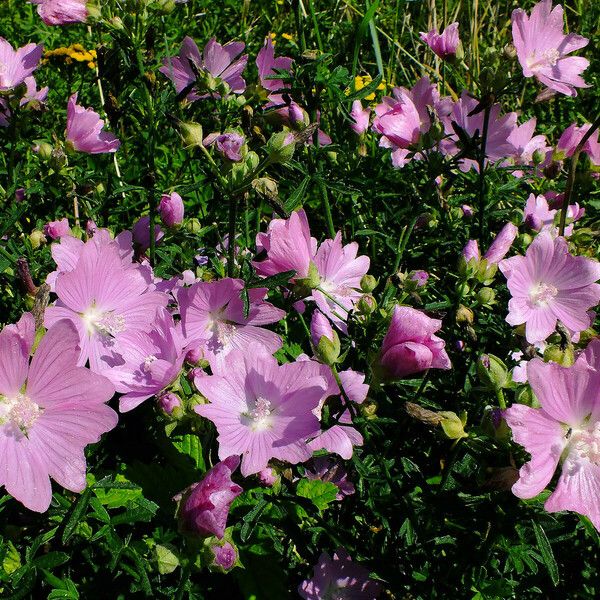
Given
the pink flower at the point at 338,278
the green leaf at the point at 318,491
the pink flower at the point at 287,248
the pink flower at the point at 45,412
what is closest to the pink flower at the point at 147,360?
the pink flower at the point at 45,412

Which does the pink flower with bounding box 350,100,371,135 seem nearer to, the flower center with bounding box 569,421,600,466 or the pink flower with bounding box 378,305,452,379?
the pink flower with bounding box 378,305,452,379

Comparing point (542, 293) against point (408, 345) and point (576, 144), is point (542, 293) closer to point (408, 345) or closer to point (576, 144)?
point (408, 345)

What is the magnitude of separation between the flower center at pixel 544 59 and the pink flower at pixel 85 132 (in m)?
1.33

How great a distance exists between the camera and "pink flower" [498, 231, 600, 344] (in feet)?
5.85

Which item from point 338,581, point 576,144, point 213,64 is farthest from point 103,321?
point 576,144

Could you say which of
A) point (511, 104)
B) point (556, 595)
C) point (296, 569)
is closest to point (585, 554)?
point (556, 595)

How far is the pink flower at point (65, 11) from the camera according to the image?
198cm

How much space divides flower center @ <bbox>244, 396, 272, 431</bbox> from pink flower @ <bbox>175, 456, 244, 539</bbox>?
0.57 ft

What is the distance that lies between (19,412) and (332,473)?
0.79m

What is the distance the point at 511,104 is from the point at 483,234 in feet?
8.45

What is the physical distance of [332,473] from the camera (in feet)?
5.92

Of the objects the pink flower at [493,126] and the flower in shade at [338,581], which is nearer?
the flower in shade at [338,581]

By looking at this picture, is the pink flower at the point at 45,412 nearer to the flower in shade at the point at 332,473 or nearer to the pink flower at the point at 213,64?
the flower in shade at the point at 332,473

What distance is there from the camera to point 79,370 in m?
1.30
